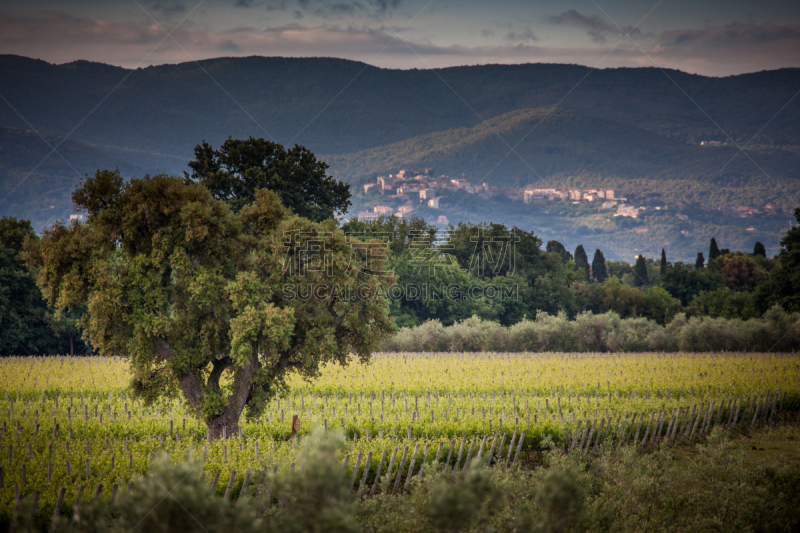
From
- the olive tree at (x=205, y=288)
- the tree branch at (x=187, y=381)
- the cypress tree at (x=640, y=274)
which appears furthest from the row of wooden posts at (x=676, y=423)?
the cypress tree at (x=640, y=274)

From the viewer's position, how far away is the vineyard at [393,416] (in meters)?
14.4

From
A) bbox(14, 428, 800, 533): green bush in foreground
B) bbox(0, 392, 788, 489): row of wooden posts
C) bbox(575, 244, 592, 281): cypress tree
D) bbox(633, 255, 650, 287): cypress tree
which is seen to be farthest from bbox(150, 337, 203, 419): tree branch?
bbox(633, 255, 650, 287): cypress tree

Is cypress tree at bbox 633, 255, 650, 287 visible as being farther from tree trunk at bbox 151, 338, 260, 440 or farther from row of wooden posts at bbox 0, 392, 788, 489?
tree trunk at bbox 151, 338, 260, 440

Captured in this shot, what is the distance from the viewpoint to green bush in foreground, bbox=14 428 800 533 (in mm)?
6246

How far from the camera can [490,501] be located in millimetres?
8945

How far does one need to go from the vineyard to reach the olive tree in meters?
2.15

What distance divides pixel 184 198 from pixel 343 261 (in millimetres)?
5336

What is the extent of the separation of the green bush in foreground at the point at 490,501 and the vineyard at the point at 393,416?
117cm

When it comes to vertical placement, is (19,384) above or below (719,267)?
below

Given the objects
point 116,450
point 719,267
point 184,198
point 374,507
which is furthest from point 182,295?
point 719,267

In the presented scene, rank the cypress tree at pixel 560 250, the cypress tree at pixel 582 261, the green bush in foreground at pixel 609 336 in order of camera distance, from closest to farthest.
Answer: the green bush in foreground at pixel 609 336 → the cypress tree at pixel 560 250 → the cypress tree at pixel 582 261

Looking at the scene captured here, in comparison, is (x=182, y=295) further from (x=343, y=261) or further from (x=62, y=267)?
(x=343, y=261)

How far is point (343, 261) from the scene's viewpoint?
18359 mm

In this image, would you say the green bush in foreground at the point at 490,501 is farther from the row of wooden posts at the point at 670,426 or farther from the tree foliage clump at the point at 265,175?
the tree foliage clump at the point at 265,175
